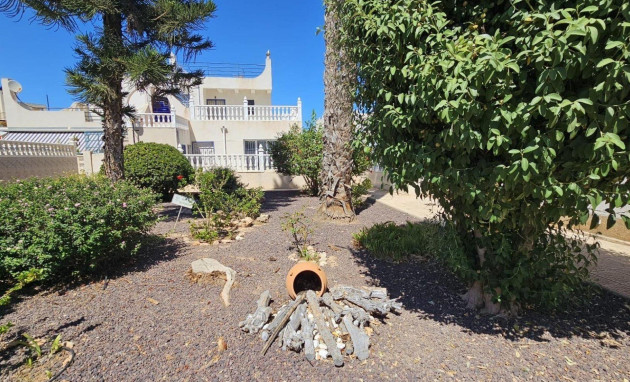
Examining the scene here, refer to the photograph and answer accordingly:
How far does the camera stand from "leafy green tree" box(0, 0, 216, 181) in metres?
5.12

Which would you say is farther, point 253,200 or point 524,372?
point 253,200

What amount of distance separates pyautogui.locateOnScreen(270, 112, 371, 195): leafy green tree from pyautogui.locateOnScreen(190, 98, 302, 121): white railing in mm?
5083

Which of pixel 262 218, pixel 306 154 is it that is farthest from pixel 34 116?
pixel 262 218

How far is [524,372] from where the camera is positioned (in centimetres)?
216

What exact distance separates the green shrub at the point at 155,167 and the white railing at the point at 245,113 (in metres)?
7.21

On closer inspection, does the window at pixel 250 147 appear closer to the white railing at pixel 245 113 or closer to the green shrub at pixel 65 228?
the white railing at pixel 245 113

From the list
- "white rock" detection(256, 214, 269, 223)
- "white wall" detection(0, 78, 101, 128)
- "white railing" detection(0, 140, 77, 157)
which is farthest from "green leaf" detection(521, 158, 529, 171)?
"white wall" detection(0, 78, 101, 128)

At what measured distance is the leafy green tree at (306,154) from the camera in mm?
10195

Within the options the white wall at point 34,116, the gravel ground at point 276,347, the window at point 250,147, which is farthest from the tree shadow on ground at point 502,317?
the white wall at point 34,116

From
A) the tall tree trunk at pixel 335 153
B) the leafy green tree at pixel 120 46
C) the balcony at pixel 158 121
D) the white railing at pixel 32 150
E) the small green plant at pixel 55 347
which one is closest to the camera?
the small green plant at pixel 55 347

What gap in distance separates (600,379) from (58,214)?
521 cm

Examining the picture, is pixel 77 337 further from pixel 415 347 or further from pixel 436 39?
pixel 436 39

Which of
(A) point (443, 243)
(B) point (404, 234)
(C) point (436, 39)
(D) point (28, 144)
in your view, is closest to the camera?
(C) point (436, 39)

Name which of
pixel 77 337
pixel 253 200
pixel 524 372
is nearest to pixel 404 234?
pixel 524 372
